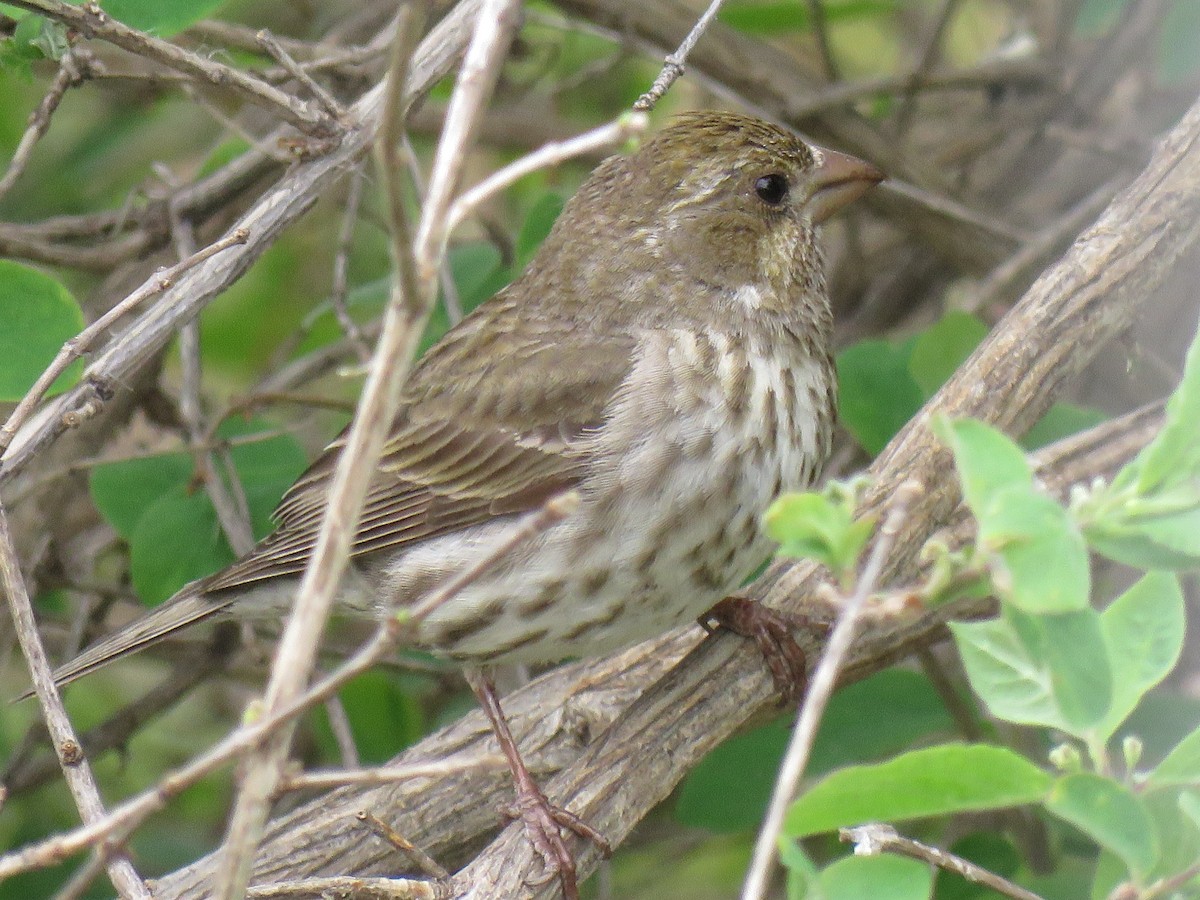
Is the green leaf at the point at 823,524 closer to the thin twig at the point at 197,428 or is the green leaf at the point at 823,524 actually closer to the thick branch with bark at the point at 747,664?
the thick branch with bark at the point at 747,664

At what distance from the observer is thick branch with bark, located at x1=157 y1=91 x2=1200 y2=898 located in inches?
129

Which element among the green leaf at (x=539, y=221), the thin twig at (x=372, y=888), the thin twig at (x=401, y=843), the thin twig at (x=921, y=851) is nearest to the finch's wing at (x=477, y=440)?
the green leaf at (x=539, y=221)

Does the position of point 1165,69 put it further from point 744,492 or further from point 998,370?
point 744,492

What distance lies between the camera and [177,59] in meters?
3.10

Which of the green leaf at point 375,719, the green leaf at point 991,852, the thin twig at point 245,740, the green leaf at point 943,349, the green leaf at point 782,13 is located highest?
the green leaf at point 782,13

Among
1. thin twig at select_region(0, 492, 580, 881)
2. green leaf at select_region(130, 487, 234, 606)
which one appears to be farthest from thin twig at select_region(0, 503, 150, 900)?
green leaf at select_region(130, 487, 234, 606)

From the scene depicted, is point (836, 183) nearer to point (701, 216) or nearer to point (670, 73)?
point (701, 216)

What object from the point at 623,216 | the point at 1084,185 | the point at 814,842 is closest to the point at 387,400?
the point at 623,216

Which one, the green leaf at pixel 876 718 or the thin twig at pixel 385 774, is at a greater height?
the green leaf at pixel 876 718

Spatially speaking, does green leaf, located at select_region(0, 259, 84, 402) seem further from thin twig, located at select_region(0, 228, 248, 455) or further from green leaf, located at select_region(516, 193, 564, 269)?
green leaf, located at select_region(516, 193, 564, 269)

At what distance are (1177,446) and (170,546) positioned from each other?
2.91 meters

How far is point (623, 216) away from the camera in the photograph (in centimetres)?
405

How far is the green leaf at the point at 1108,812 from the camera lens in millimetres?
1955

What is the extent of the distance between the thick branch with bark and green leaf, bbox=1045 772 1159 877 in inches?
49.3
